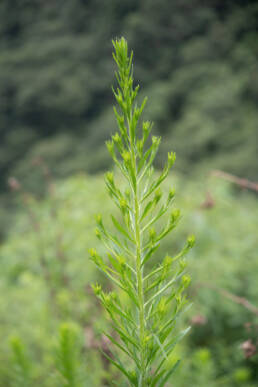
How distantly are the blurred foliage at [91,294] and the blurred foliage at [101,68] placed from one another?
3.52 meters

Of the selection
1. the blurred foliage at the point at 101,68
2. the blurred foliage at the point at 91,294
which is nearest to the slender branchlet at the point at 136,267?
the blurred foliage at the point at 91,294

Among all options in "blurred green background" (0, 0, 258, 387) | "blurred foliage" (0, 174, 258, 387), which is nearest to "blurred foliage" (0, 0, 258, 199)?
"blurred green background" (0, 0, 258, 387)

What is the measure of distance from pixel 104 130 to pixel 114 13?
1889 millimetres

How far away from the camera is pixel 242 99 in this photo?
5297 mm

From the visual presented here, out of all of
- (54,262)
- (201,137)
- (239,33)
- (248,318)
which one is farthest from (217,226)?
(239,33)

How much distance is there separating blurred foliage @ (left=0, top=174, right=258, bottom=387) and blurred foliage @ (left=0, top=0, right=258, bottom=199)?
3.52 meters

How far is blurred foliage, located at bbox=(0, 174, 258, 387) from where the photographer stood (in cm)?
74

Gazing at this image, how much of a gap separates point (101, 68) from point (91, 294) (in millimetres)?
5023

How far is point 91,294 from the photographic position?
38.2 inches

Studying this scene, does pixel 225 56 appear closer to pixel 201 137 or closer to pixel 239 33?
pixel 239 33

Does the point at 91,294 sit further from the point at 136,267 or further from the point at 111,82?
the point at 111,82

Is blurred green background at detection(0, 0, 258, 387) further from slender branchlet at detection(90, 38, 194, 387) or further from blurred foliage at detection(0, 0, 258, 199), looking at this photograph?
slender branchlet at detection(90, 38, 194, 387)

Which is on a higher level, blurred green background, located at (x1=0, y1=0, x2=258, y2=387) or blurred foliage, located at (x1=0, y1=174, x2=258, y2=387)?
blurred green background, located at (x1=0, y1=0, x2=258, y2=387)

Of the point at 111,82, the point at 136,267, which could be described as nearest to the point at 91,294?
the point at 136,267
